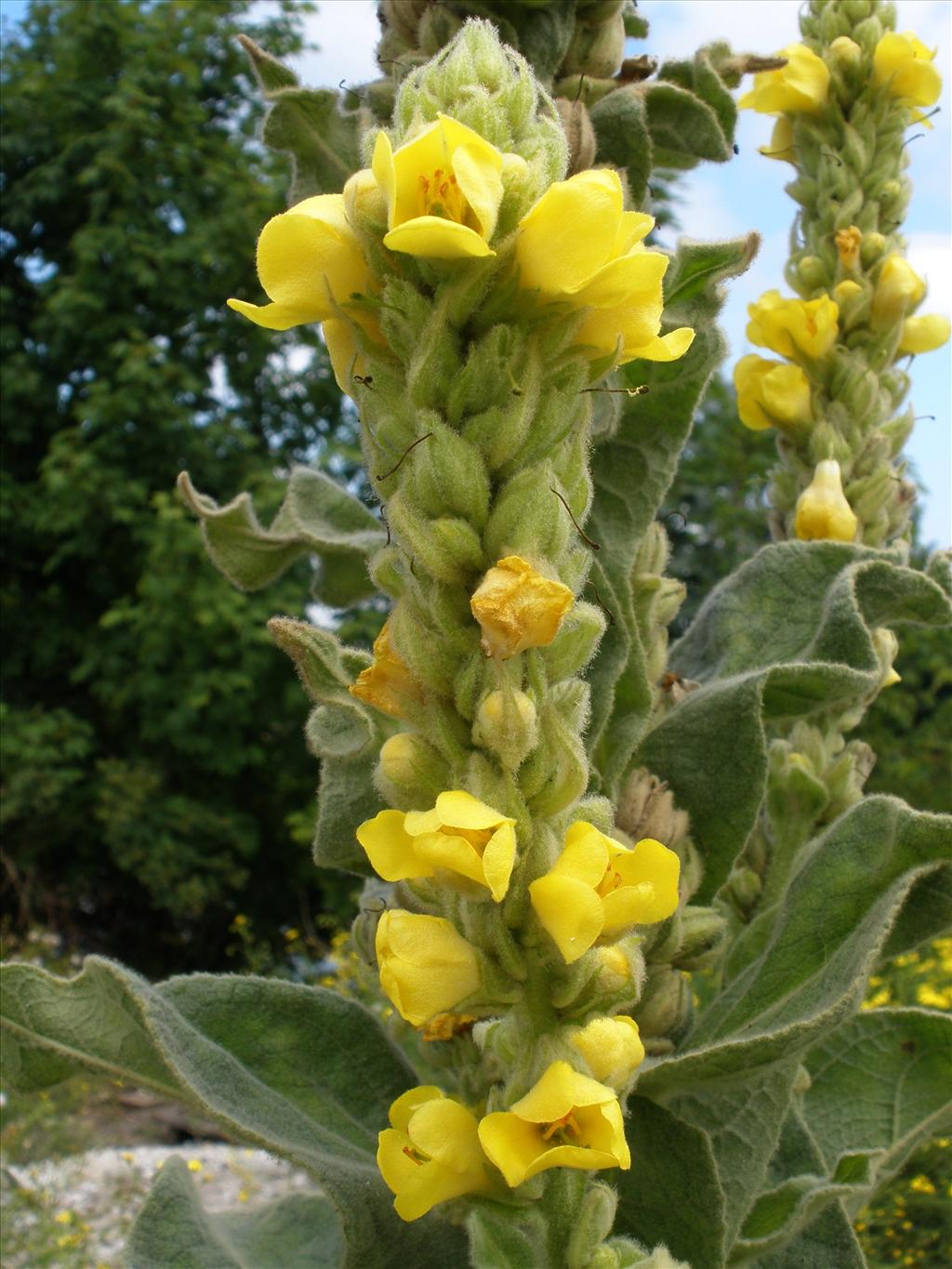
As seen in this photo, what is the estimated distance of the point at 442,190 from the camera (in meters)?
0.64

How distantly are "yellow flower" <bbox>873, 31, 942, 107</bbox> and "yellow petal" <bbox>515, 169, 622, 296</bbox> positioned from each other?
3.95 feet

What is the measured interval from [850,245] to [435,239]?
1.15 m

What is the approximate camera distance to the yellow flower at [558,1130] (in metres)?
Answer: 0.59

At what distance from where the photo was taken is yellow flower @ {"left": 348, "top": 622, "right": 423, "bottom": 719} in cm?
70

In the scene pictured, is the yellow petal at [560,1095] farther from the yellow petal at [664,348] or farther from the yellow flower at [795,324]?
the yellow flower at [795,324]

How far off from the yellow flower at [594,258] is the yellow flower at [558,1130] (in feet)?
1.38

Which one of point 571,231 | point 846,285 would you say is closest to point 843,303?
point 846,285

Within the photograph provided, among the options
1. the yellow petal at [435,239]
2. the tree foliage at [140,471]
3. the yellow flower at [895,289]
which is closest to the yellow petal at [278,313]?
the yellow petal at [435,239]

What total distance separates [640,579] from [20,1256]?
139 inches

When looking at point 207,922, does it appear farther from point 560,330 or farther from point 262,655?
point 560,330

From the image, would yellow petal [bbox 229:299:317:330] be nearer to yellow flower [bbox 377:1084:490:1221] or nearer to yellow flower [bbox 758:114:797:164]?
yellow flower [bbox 377:1084:490:1221]

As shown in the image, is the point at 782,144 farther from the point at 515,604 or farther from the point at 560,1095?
the point at 560,1095

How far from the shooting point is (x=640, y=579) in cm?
103

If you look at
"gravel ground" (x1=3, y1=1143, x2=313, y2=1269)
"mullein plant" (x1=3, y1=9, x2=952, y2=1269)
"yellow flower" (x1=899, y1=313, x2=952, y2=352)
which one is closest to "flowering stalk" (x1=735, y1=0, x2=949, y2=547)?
"yellow flower" (x1=899, y1=313, x2=952, y2=352)
